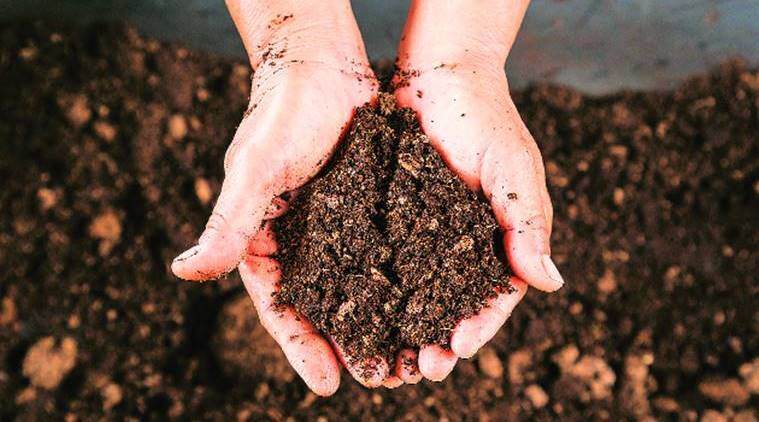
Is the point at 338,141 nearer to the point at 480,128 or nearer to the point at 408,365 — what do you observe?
the point at 480,128

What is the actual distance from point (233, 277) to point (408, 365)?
71cm

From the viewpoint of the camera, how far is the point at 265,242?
4.25 ft

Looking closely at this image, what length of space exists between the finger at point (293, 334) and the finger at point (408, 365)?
0.12 metres

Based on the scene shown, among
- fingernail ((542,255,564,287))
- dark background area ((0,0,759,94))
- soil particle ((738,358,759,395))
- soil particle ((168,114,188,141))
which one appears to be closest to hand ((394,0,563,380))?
fingernail ((542,255,564,287))

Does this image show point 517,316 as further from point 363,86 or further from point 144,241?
point 144,241

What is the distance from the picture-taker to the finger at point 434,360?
121 centimetres

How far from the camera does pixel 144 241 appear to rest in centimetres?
177

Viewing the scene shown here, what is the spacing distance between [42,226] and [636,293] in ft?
5.15

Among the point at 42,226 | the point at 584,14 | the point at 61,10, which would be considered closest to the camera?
the point at 42,226

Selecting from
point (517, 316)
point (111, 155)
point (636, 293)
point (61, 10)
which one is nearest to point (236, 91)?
point (111, 155)

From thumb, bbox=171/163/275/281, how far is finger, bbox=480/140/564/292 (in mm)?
424

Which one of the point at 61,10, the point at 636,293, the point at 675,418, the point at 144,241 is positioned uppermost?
the point at 61,10

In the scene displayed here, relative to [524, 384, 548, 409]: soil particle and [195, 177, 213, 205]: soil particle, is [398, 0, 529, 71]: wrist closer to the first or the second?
[195, 177, 213, 205]: soil particle

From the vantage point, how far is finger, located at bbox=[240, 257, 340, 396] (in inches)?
49.0
